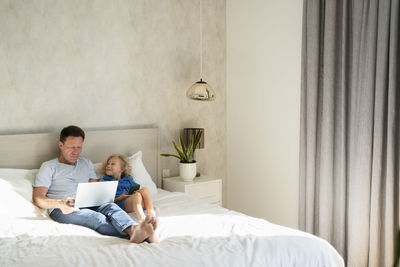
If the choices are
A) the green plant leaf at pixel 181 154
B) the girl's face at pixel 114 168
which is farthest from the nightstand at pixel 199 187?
the girl's face at pixel 114 168

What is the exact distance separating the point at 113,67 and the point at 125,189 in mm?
1129

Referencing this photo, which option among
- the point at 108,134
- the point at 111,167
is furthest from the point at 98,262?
the point at 108,134

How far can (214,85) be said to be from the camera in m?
4.13

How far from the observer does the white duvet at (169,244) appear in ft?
5.88

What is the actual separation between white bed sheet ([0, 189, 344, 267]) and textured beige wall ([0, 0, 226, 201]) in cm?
103

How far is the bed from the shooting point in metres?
1.81

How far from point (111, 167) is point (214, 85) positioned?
5.26ft

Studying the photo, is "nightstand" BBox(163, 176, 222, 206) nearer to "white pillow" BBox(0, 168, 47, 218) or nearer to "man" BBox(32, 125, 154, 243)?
"man" BBox(32, 125, 154, 243)

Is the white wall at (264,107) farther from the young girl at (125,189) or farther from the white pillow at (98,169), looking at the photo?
the white pillow at (98,169)

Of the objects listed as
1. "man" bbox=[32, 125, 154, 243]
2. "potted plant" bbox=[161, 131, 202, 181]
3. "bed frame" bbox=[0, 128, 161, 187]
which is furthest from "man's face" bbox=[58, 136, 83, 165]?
"potted plant" bbox=[161, 131, 202, 181]

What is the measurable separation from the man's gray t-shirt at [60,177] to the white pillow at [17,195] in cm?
9

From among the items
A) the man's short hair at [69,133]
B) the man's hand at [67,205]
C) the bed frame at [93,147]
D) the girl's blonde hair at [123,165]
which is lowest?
the man's hand at [67,205]

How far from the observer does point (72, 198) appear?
2.61m

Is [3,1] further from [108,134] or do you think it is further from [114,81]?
[108,134]
